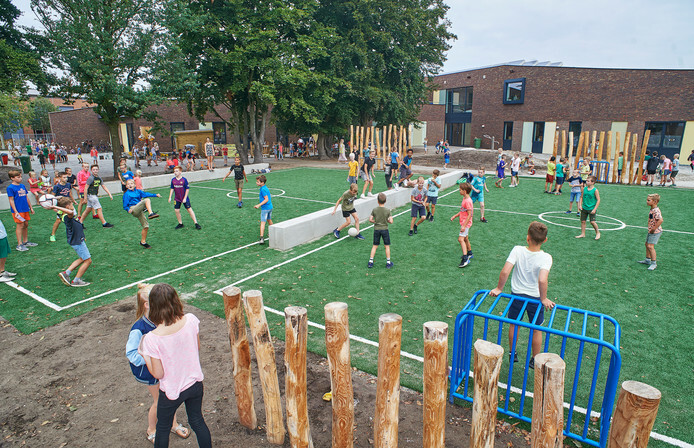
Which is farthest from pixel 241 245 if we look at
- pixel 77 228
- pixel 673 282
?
pixel 673 282

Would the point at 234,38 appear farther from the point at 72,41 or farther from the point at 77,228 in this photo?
the point at 77,228

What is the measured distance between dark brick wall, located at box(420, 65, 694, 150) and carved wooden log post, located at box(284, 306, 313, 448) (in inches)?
1705

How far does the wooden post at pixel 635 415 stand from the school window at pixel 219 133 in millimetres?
53540

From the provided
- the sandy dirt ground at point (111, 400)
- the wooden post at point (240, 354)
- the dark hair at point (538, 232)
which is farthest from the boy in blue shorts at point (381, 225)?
the wooden post at point (240, 354)

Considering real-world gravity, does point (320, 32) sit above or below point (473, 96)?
above

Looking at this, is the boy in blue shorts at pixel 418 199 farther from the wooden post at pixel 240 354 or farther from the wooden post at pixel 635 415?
the wooden post at pixel 635 415

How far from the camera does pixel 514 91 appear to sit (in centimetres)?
4403

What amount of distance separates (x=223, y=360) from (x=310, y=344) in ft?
4.33

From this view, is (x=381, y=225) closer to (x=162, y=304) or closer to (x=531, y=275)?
(x=531, y=275)

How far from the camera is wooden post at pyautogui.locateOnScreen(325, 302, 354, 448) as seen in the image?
152 inches

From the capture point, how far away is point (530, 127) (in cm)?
4344

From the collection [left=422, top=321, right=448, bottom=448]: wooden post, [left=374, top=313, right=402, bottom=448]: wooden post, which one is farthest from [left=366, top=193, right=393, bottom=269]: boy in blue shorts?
[left=422, top=321, right=448, bottom=448]: wooden post

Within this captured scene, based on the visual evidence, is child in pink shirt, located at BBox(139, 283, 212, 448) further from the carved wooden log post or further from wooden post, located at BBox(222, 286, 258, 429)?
the carved wooden log post

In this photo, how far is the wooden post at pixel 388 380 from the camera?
12.3 feet
